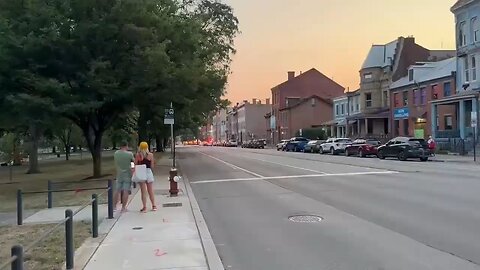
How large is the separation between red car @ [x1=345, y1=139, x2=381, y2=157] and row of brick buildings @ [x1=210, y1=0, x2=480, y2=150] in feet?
13.1

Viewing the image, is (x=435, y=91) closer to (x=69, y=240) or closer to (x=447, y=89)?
(x=447, y=89)

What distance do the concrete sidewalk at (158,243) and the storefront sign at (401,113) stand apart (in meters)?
43.9

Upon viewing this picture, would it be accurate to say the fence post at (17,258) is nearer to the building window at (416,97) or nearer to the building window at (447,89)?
the building window at (447,89)

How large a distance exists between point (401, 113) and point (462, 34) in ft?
39.9

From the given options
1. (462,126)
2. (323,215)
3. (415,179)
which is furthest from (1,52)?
(462,126)

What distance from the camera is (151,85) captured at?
77.4ft

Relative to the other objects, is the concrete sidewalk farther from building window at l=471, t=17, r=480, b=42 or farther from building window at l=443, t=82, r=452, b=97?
building window at l=443, t=82, r=452, b=97

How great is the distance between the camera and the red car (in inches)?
1679

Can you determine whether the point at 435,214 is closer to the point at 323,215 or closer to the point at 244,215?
the point at 323,215

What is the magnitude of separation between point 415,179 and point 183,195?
8962mm

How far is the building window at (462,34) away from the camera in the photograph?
42.5 meters

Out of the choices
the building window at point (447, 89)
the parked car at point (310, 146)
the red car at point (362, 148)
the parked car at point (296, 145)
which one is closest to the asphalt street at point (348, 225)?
the red car at point (362, 148)

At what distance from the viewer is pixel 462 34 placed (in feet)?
141

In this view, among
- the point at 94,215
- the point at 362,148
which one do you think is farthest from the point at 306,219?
the point at 362,148
